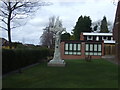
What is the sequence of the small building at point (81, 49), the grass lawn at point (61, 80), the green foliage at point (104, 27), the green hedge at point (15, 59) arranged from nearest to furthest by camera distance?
1. the grass lawn at point (61, 80)
2. the green hedge at point (15, 59)
3. the small building at point (81, 49)
4. the green foliage at point (104, 27)

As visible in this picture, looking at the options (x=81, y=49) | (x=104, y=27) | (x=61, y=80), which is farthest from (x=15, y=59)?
(x=104, y=27)

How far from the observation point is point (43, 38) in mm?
63031

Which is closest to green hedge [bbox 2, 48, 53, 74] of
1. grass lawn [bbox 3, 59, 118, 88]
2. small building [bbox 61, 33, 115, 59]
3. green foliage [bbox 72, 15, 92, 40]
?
grass lawn [bbox 3, 59, 118, 88]

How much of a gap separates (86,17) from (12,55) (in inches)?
2422

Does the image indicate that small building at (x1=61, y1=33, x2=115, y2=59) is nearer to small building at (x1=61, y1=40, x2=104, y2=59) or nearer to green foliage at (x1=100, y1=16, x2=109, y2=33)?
small building at (x1=61, y1=40, x2=104, y2=59)

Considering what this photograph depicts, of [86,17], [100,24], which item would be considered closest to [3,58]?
[86,17]

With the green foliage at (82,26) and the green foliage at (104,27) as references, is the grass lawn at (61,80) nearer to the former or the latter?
the green foliage at (82,26)

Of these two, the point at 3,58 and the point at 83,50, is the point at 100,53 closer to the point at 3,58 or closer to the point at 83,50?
the point at 83,50

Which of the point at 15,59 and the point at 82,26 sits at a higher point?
the point at 82,26

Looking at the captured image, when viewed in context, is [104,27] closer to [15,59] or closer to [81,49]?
[81,49]

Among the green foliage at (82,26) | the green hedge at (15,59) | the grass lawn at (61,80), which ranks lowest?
the grass lawn at (61,80)

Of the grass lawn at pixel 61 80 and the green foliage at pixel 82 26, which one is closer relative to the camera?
the grass lawn at pixel 61 80

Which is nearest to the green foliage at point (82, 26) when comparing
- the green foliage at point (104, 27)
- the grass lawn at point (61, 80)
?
the green foliage at point (104, 27)

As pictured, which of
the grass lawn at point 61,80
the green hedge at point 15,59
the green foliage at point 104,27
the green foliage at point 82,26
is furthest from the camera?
the green foliage at point 104,27
